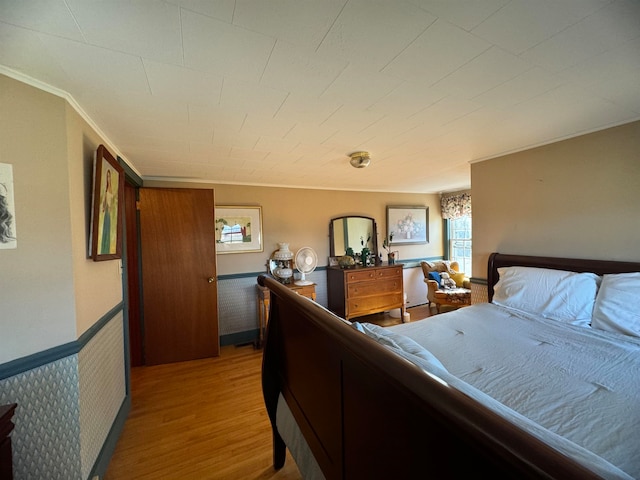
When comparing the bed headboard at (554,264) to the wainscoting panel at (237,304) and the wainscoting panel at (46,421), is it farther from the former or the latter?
the wainscoting panel at (46,421)

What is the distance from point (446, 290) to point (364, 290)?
4.71 ft

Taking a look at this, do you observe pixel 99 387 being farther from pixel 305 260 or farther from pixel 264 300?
pixel 305 260

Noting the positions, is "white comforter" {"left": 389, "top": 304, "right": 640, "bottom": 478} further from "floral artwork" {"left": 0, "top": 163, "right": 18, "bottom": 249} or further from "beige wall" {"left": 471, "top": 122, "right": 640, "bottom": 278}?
"floral artwork" {"left": 0, "top": 163, "right": 18, "bottom": 249}

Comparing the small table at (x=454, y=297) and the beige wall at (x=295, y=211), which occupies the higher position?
the beige wall at (x=295, y=211)

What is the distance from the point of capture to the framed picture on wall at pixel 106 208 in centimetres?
145


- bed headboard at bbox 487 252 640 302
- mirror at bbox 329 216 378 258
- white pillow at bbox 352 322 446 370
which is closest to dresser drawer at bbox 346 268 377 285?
mirror at bbox 329 216 378 258

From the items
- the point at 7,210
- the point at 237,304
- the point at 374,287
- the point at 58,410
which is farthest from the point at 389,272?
the point at 7,210

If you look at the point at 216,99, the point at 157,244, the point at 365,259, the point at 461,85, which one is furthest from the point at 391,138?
the point at 157,244

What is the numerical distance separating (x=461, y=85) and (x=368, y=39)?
2.08 feet

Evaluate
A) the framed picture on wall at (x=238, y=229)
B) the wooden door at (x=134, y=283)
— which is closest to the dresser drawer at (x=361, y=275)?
the framed picture on wall at (x=238, y=229)

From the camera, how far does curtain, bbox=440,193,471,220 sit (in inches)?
174

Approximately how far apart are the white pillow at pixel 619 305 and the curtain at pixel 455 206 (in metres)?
2.87

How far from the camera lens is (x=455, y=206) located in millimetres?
4633

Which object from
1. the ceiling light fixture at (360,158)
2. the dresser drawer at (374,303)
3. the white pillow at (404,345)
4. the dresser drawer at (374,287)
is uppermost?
the ceiling light fixture at (360,158)
